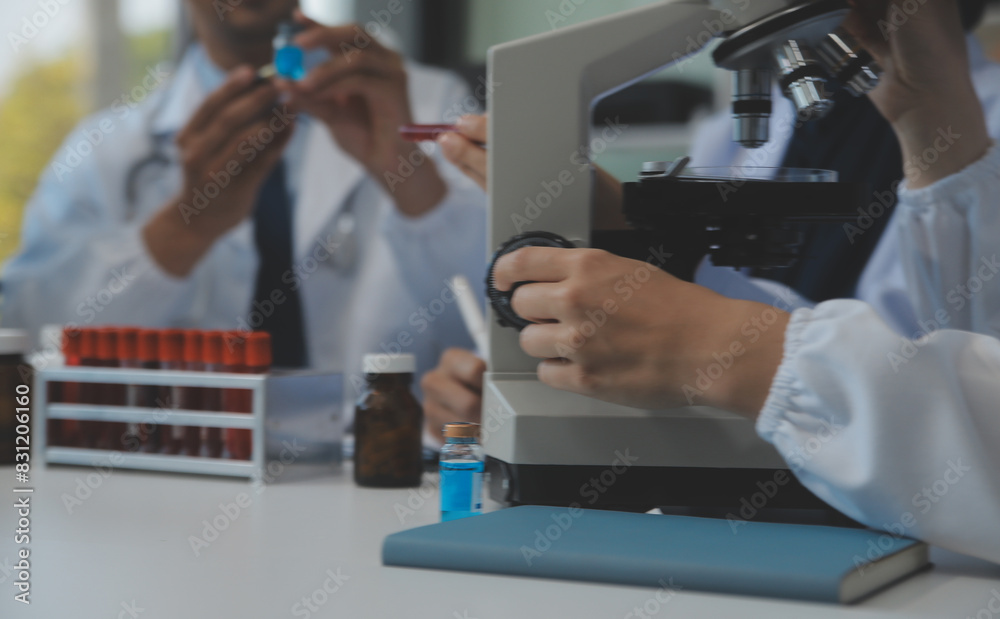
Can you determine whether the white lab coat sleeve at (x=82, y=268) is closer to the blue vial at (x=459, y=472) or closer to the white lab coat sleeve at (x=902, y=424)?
the blue vial at (x=459, y=472)

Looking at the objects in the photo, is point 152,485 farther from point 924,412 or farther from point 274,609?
point 924,412

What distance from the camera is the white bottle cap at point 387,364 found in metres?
0.81

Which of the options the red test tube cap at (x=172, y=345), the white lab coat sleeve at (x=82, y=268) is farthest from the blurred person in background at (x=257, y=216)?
the red test tube cap at (x=172, y=345)

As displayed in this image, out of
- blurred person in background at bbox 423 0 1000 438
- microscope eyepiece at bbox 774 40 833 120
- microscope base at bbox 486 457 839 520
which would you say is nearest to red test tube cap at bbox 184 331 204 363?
blurred person in background at bbox 423 0 1000 438

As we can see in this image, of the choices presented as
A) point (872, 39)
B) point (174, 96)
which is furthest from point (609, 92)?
point (174, 96)

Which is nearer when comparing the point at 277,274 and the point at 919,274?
the point at 919,274

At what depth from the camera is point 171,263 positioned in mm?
1584

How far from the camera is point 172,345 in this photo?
88cm

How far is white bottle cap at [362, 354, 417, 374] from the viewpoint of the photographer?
814 mm

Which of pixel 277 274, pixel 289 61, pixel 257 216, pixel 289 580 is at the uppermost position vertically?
pixel 289 61

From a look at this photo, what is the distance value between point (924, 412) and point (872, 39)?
16.9 inches

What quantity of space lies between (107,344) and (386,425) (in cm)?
33

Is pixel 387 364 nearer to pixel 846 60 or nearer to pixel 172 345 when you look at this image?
pixel 172 345

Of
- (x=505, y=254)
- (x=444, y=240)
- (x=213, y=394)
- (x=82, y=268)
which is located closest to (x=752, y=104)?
(x=505, y=254)
